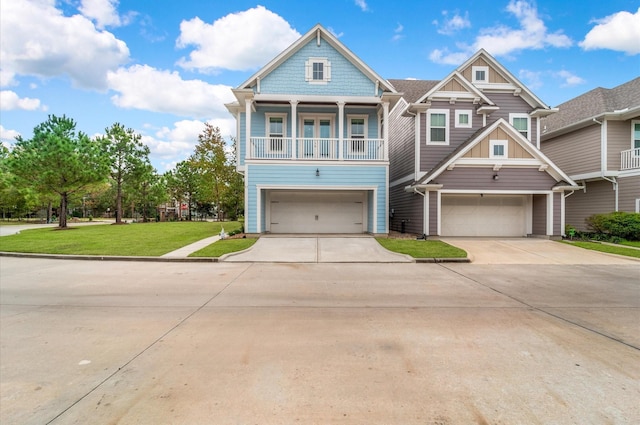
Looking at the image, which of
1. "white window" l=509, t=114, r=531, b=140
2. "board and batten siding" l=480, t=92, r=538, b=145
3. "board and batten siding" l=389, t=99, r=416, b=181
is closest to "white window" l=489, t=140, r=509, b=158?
"board and batten siding" l=389, t=99, r=416, b=181

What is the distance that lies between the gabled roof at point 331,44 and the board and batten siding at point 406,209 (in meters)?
5.52

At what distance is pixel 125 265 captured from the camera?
31.9 ft

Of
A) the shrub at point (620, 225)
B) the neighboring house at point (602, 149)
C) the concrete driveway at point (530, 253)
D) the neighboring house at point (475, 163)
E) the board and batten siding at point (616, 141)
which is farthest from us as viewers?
the board and batten siding at point (616, 141)

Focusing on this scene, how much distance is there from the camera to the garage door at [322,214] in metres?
17.2

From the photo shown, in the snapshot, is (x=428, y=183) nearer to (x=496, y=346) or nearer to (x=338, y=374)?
(x=496, y=346)

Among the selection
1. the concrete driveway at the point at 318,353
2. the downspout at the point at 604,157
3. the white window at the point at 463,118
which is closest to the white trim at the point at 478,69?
the white window at the point at 463,118

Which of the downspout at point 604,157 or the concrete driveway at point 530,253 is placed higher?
the downspout at point 604,157

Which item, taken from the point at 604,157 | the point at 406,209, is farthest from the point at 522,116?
the point at 406,209

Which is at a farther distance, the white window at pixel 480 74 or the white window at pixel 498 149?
the white window at pixel 480 74

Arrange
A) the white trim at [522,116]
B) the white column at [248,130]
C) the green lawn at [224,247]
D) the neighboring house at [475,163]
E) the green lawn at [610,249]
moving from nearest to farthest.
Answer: the green lawn at [224,247]
the green lawn at [610,249]
the neighboring house at [475,163]
the white column at [248,130]
the white trim at [522,116]

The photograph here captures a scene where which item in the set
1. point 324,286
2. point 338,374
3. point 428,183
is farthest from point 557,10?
point 338,374

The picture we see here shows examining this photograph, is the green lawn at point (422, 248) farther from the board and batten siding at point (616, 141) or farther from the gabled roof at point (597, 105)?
the gabled roof at point (597, 105)

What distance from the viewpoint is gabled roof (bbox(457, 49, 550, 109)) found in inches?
686

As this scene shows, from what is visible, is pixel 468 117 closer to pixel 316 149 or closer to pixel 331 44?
pixel 331 44
